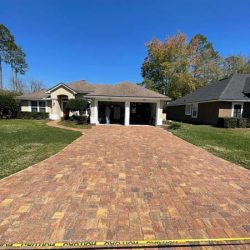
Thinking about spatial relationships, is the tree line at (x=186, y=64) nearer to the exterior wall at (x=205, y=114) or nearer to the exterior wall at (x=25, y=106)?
the exterior wall at (x=205, y=114)

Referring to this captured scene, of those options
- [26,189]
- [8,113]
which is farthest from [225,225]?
[8,113]

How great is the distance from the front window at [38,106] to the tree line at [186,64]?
23.2m

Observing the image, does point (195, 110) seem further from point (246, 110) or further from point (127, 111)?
point (127, 111)

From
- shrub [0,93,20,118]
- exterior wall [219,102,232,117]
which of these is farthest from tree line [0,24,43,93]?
exterior wall [219,102,232,117]

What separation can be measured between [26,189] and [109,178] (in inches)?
76.1

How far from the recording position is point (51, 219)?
11.0ft

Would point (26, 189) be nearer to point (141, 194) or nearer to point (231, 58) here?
point (141, 194)

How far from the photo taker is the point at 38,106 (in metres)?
25.6

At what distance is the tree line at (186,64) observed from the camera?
37.4 meters

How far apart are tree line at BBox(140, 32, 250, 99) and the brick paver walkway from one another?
32.8 m

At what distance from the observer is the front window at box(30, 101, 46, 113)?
2550cm

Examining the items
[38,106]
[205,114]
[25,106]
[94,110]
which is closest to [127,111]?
[94,110]

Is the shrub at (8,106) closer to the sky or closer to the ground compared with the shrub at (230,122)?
closer to the sky

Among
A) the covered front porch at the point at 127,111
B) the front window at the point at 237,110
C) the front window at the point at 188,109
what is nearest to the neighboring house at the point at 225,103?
the front window at the point at 237,110
